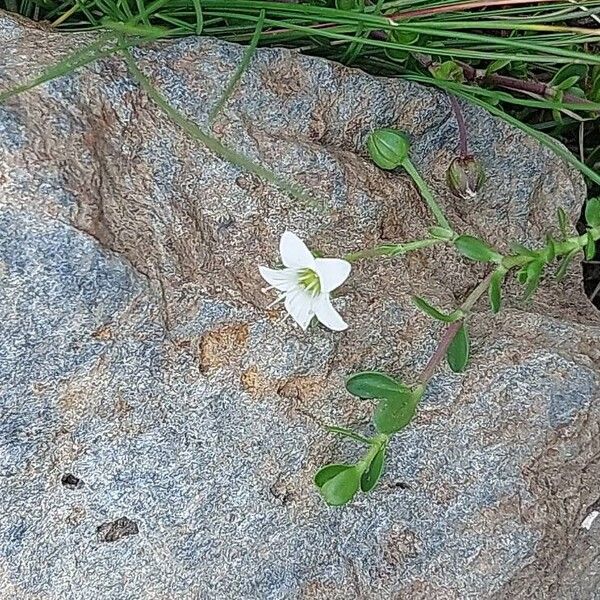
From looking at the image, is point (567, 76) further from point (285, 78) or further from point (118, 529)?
point (118, 529)

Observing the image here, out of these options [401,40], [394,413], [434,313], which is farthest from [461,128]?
[394,413]

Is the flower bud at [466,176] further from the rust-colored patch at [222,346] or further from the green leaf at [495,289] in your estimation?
the rust-colored patch at [222,346]

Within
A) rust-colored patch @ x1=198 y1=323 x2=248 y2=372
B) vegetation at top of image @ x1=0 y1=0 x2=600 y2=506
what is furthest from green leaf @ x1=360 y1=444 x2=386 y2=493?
rust-colored patch @ x1=198 y1=323 x2=248 y2=372

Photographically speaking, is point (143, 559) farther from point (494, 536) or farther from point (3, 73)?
point (3, 73)

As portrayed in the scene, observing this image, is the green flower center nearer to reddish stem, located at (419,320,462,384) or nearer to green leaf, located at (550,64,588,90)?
reddish stem, located at (419,320,462,384)

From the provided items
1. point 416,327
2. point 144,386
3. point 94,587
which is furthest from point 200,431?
point 416,327

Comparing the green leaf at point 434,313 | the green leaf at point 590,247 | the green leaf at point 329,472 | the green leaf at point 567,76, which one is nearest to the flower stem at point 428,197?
the green leaf at point 434,313
